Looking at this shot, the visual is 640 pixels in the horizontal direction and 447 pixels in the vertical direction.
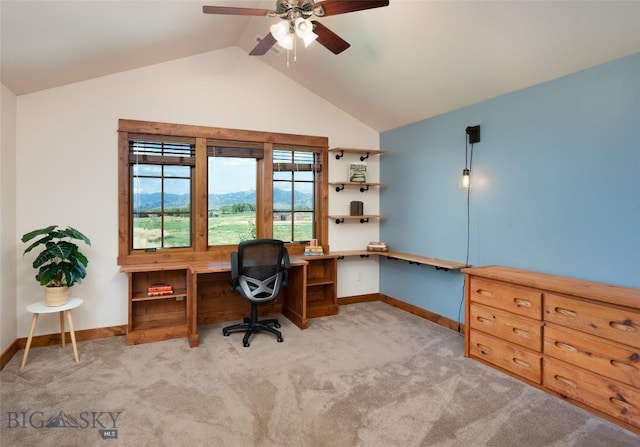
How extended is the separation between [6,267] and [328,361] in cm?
300

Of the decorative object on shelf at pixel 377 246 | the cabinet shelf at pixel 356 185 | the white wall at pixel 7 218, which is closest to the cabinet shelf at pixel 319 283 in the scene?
the decorative object on shelf at pixel 377 246

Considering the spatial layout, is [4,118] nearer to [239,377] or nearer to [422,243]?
[239,377]

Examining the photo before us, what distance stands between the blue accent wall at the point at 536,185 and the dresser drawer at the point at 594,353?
1.81 ft

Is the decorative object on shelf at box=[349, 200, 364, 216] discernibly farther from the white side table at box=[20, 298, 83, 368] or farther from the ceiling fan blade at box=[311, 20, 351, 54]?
the white side table at box=[20, 298, 83, 368]

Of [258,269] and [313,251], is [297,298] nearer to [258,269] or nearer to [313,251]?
[313,251]

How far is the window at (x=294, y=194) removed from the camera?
4.48 m

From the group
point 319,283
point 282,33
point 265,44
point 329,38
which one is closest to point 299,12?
point 282,33

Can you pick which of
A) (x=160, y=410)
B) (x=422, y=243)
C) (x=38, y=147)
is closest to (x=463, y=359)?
(x=422, y=243)

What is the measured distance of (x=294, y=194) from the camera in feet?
15.1

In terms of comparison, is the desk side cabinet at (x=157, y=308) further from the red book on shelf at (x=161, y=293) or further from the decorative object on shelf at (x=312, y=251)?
the decorative object on shelf at (x=312, y=251)

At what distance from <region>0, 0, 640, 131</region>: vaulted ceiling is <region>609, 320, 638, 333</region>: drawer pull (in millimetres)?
1832

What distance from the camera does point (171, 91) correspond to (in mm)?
3818

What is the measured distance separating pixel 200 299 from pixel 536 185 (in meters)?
3.69

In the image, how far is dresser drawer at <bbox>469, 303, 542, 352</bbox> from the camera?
255 centimetres
